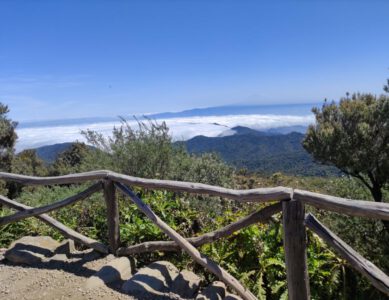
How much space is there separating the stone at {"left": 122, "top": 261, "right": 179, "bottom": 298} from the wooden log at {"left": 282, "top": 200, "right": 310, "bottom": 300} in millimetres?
1603

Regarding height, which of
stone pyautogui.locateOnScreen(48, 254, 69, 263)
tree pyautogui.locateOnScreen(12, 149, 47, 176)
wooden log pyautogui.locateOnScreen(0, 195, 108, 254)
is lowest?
tree pyautogui.locateOnScreen(12, 149, 47, 176)

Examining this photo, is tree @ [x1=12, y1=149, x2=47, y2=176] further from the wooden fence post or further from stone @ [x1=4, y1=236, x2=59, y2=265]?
the wooden fence post

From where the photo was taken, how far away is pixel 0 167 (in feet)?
61.2

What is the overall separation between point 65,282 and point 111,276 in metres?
0.61

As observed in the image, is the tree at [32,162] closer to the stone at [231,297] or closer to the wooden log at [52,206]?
the wooden log at [52,206]

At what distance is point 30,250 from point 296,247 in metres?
3.91

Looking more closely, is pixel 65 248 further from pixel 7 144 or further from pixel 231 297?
pixel 7 144

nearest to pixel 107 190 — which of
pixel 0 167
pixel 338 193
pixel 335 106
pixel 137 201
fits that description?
pixel 137 201

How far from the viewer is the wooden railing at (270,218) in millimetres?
2975

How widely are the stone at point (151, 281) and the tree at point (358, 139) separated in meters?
6.54

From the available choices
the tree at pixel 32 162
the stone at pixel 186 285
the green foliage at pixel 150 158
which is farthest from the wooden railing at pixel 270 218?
the tree at pixel 32 162

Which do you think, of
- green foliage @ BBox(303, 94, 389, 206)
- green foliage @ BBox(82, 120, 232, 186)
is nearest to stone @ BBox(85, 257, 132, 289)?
green foliage @ BBox(82, 120, 232, 186)

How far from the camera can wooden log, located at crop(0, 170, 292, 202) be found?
11.5 feet

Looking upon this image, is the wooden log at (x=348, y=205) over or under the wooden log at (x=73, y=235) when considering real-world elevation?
over
